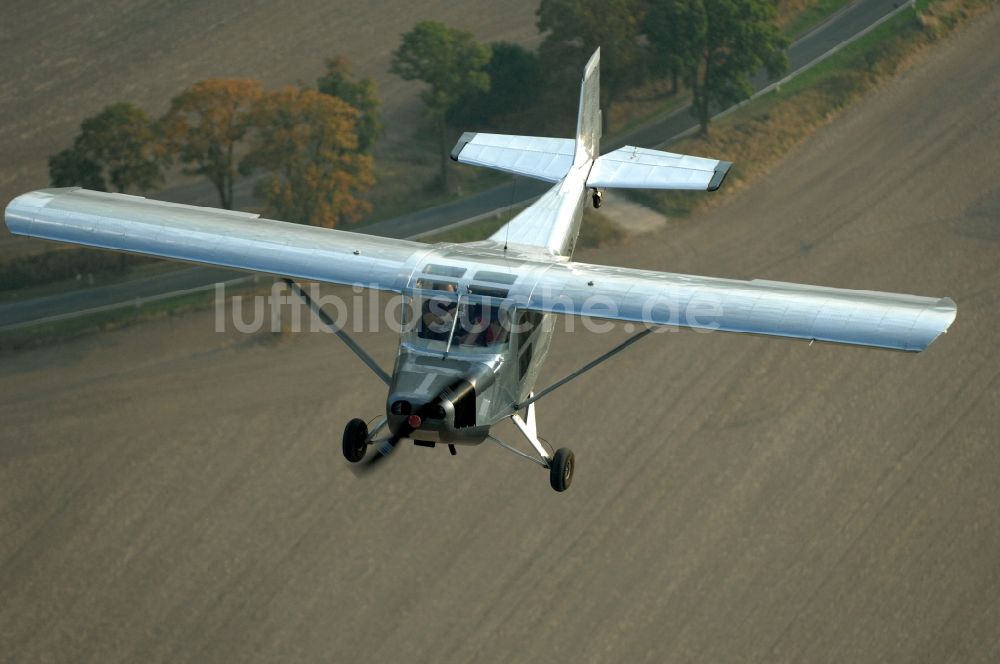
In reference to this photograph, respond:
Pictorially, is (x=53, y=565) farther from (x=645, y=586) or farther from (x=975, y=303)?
(x=975, y=303)

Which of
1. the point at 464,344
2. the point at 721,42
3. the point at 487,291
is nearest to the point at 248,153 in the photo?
the point at 721,42

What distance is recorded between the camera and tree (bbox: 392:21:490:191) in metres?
60.7

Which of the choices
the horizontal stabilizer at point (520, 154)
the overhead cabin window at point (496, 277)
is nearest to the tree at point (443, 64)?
the horizontal stabilizer at point (520, 154)

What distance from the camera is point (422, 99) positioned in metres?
62.4

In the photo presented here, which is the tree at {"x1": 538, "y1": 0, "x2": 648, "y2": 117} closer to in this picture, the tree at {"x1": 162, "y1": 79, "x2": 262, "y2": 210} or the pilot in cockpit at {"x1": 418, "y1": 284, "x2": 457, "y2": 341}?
the tree at {"x1": 162, "y1": 79, "x2": 262, "y2": 210}

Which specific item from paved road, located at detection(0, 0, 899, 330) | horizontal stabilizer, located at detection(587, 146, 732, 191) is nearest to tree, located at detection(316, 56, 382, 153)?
paved road, located at detection(0, 0, 899, 330)

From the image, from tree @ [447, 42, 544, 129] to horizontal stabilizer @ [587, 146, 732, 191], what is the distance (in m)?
24.9

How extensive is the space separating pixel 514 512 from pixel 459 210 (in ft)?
51.8

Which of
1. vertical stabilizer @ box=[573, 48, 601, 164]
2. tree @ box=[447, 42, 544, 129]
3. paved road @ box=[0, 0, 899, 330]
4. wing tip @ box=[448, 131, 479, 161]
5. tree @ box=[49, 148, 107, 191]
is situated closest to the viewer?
wing tip @ box=[448, 131, 479, 161]

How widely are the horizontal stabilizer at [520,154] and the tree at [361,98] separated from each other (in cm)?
1938

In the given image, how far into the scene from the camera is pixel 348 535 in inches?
1799

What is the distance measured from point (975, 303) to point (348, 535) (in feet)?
80.1

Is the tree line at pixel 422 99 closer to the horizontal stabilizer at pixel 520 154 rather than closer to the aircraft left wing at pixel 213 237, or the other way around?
the horizontal stabilizer at pixel 520 154

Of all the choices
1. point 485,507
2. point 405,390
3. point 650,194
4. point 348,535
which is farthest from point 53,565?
point 650,194
